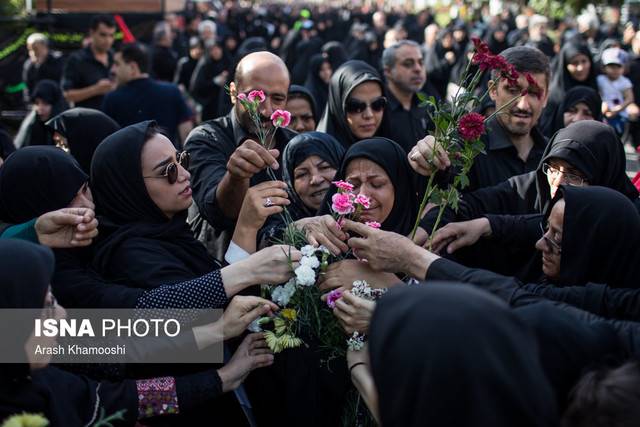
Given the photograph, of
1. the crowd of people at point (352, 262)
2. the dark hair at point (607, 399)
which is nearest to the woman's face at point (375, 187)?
the crowd of people at point (352, 262)

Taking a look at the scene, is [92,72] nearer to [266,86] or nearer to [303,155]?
[266,86]

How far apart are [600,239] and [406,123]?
12.3 feet

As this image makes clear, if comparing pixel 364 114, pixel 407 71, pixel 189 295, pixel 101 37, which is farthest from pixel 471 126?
pixel 101 37

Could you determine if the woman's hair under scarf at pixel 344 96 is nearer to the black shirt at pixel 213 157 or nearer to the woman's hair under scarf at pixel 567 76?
the black shirt at pixel 213 157

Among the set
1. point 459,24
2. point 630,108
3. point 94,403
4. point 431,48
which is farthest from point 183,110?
point 459,24

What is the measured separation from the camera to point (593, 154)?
369cm

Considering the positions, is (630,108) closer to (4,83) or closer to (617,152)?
(617,152)

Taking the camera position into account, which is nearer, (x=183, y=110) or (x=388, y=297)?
(x=388, y=297)

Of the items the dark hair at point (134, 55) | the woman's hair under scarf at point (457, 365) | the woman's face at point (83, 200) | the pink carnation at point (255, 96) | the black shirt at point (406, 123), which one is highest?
the pink carnation at point (255, 96)

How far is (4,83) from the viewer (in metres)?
12.1

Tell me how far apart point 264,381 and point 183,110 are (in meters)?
4.38

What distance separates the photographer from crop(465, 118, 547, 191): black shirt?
4531 millimetres

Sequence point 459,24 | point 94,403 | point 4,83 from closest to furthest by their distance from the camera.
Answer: point 94,403 → point 4,83 → point 459,24

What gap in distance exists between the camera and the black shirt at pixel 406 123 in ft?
20.2
